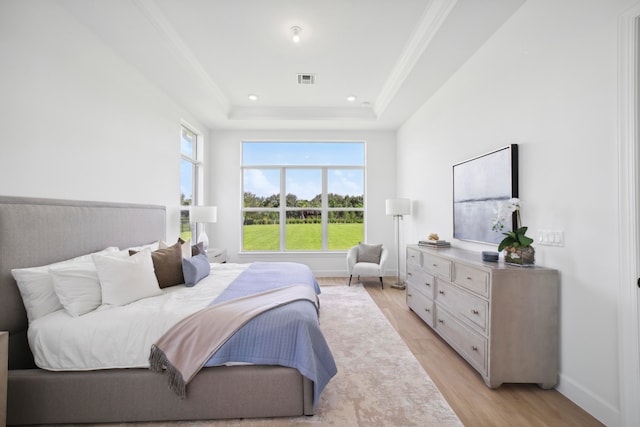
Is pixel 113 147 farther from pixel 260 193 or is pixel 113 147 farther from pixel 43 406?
pixel 260 193

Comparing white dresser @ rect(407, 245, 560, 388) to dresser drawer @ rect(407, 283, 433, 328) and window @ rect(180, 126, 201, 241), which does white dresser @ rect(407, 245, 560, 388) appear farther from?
window @ rect(180, 126, 201, 241)

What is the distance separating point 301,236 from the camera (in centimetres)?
575

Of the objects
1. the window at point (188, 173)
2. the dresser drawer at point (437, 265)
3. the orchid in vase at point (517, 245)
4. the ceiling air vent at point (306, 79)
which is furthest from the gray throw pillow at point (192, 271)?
the ceiling air vent at point (306, 79)

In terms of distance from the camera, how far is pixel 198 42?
301cm

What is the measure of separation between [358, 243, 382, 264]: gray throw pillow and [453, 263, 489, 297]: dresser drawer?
8.05 ft

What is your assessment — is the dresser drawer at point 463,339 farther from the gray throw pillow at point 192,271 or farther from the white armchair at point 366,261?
the gray throw pillow at point 192,271

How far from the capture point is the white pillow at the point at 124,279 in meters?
1.96

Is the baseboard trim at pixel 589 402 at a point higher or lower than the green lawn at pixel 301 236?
lower

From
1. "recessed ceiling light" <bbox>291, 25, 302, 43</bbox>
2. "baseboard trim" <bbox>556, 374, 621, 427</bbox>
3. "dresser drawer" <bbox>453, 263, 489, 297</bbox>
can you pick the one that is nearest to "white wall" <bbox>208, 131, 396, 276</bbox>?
"recessed ceiling light" <bbox>291, 25, 302, 43</bbox>

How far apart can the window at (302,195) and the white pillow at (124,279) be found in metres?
3.41

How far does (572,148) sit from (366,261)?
347 cm

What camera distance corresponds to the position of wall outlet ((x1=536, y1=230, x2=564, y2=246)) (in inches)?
76.4

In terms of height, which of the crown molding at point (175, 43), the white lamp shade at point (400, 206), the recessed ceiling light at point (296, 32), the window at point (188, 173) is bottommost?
the white lamp shade at point (400, 206)

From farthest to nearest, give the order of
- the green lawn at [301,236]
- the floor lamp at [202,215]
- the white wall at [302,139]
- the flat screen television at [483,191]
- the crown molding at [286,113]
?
the green lawn at [301,236], the white wall at [302,139], the crown molding at [286,113], the floor lamp at [202,215], the flat screen television at [483,191]
